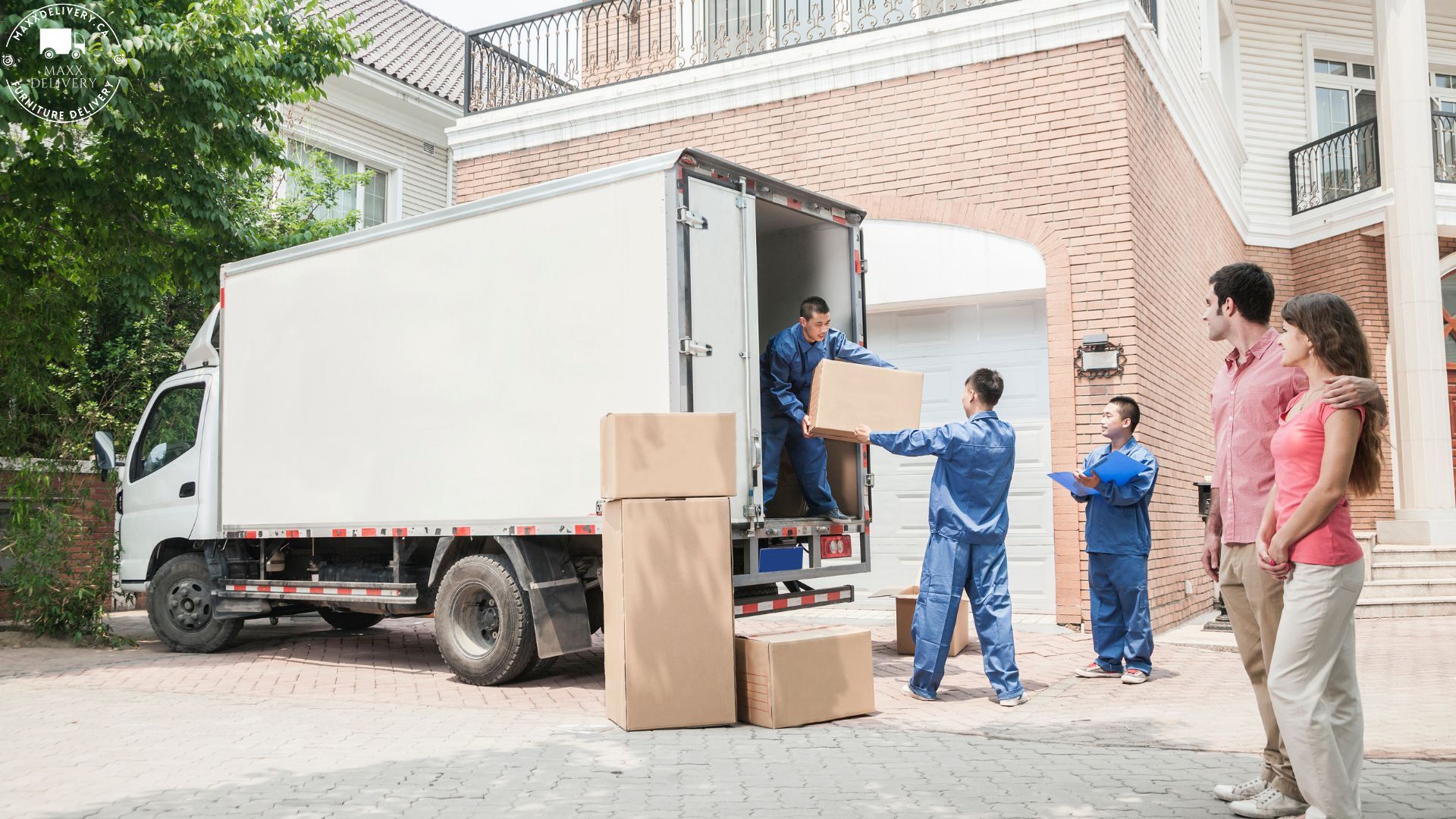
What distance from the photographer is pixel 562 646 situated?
7.09 metres

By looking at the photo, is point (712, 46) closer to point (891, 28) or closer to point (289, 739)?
point (891, 28)

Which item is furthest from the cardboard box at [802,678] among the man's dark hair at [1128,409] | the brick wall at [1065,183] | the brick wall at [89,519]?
the brick wall at [89,519]

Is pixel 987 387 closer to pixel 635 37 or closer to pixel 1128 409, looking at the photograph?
pixel 1128 409

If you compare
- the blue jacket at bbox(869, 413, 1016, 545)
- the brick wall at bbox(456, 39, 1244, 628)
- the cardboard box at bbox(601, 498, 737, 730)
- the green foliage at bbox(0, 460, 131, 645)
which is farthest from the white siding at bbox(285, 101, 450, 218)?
the blue jacket at bbox(869, 413, 1016, 545)

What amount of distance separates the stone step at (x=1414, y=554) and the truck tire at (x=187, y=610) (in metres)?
12.1

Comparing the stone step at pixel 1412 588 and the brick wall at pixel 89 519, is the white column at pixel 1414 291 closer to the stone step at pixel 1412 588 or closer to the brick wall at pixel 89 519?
the stone step at pixel 1412 588

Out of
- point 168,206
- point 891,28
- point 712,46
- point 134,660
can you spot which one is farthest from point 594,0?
point 134,660

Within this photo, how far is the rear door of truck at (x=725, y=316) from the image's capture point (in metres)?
6.64

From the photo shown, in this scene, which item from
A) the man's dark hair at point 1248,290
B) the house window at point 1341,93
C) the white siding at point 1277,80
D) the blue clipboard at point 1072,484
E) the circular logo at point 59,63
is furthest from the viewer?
the house window at point 1341,93

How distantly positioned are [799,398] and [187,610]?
5.59 meters

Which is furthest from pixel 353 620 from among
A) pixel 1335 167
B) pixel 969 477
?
pixel 1335 167

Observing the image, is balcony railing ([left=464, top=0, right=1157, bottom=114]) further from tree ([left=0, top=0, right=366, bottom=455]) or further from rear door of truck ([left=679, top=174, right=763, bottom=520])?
rear door of truck ([left=679, top=174, right=763, bottom=520])

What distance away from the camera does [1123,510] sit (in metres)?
7.44

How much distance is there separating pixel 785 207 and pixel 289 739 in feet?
14.2
